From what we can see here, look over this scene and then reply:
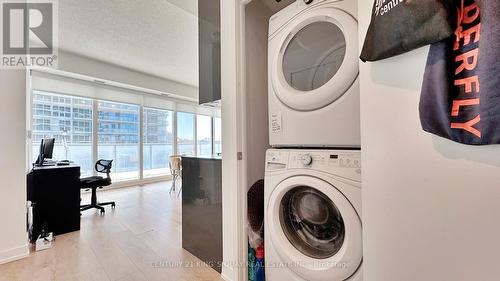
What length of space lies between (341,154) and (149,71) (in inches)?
205

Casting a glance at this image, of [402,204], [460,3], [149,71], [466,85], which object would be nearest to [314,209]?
[402,204]

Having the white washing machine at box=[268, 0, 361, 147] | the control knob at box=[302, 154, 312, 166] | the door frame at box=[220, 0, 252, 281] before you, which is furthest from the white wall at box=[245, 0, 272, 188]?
the control knob at box=[302, 154, 312, 166]

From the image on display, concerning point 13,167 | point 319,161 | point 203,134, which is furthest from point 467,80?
point 203,134

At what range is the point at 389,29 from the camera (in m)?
0.68

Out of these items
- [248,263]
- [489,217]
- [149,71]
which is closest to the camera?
[489,217]

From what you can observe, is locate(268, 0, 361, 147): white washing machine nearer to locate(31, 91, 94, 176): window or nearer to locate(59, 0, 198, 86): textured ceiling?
locate(59, 0, 198, 86): textured ceiling

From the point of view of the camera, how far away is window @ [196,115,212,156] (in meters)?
7.18

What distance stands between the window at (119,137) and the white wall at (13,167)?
3.17m

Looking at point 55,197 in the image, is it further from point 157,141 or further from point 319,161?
point 157,141

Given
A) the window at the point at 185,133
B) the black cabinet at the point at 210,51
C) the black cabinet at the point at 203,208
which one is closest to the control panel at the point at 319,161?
the black cabinet at the point at 203,208

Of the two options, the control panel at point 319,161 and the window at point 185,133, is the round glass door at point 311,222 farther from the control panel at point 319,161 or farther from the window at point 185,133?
the window at point 185,133

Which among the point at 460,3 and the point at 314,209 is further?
the point at 314,209

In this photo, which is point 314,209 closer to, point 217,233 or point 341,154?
point 341,154

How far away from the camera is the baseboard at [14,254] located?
1.89 m
